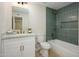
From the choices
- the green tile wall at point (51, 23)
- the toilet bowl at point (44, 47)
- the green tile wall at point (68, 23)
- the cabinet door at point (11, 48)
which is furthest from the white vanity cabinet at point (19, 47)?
the green tile wall at point (68, 23)

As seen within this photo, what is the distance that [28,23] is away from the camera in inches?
56.7

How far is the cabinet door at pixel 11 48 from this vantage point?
1372 mm

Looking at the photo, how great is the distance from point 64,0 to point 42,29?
534 millimetres

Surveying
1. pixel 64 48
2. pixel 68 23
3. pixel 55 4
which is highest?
pixel 55 4

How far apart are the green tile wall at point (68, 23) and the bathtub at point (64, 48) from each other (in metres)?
0.06

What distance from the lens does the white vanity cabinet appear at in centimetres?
138

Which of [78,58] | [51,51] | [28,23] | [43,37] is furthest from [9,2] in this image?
[78,58]

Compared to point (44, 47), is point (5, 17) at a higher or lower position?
higher

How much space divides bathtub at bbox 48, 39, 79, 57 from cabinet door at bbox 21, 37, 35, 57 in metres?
0.26

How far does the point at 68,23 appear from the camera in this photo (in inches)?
55.7

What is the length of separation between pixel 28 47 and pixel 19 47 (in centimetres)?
14

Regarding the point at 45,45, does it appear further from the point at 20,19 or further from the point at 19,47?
the point at 20,19

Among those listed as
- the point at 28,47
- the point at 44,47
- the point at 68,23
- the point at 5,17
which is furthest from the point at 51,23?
the point at 5,17

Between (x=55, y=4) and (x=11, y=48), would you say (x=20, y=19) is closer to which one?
(x=11, y=48)
